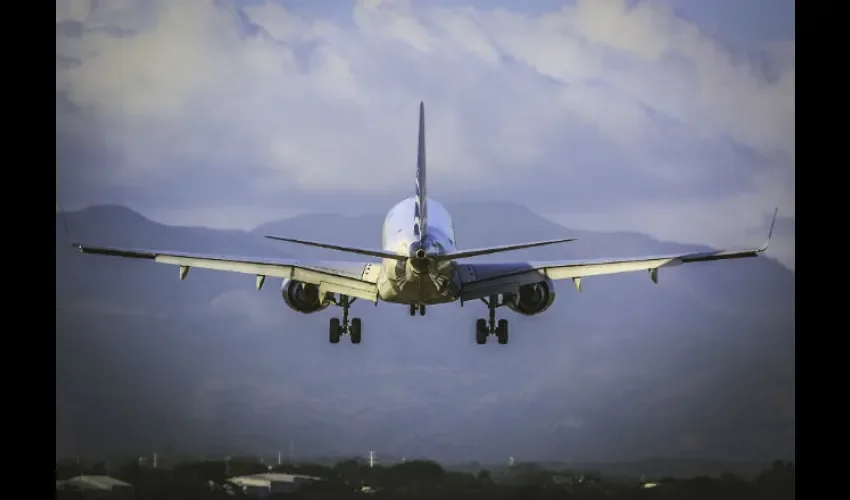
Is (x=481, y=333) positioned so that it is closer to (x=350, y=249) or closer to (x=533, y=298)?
(x=533, y=298)

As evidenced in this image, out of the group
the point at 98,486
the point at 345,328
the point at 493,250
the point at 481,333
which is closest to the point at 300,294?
the point at 345,328

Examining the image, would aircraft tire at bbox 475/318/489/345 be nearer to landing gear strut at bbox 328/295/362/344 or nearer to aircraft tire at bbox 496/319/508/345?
aircraft tire at bbox 496/319/508/345

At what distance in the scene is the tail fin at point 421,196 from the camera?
3822cm

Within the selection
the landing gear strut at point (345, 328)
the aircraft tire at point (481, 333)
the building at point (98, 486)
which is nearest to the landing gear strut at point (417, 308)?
the aircraft tire at point (481, 333)

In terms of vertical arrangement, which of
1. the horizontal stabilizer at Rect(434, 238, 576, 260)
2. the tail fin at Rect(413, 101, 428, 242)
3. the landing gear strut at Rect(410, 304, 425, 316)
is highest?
the tail fin at Rect(413, 101, 428, 242)

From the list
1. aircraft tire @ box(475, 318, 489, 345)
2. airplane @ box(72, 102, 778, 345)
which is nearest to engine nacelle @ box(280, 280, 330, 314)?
airplane @ box(72, 102, 778, 345)

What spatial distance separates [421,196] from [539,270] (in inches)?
155

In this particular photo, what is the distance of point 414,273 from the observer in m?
38.3

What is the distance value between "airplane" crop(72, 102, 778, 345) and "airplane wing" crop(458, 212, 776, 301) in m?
0.02

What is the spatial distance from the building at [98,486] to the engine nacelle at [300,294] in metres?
6.07

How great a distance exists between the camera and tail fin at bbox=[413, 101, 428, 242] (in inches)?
1505

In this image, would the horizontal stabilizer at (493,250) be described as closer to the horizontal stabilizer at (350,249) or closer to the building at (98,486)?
the horizontal stabilizer at (350,249)
